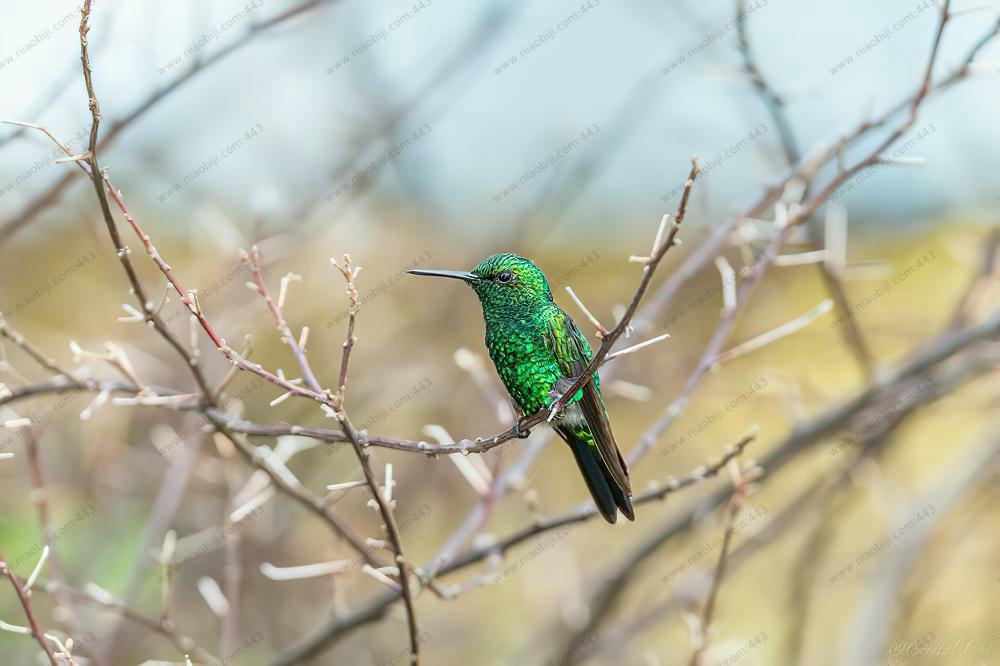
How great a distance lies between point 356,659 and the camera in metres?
5.05

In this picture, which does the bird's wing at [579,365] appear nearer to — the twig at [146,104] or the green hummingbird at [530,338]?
the green hummingbird at [530,338]

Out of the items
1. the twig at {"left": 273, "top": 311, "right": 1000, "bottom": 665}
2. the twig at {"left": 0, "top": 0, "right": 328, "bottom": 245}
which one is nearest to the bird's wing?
the twig at {"left": 273, "top": 311, "right": 1000, "bottom": 665}

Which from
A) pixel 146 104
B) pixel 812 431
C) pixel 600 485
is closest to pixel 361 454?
pixel 600 485

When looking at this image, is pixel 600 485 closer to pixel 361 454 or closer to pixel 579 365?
pixel 579 365

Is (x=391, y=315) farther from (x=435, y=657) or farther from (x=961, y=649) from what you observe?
(x=961, y=649)

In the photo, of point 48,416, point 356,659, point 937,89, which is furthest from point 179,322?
point 937,89

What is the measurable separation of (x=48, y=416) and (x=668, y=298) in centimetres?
267

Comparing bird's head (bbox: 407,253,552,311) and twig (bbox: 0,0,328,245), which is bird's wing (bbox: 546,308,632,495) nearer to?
bird's head (bbox: 407,253,552,311)

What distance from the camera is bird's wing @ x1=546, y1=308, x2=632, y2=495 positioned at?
249cm

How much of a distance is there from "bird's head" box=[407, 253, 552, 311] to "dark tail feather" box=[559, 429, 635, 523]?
0.48 metres

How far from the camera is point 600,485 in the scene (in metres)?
2.55

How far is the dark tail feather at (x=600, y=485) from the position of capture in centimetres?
240

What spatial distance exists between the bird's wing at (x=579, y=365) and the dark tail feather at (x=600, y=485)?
0.21ft

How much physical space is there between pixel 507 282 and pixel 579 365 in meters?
0.36
